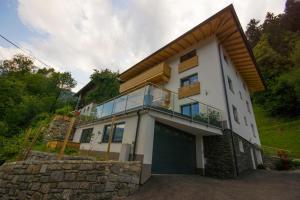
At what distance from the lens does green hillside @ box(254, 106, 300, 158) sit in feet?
64.0

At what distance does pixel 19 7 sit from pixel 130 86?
1060cm

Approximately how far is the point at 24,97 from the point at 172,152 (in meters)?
22.9

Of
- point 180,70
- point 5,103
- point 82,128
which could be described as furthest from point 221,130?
point 5,103

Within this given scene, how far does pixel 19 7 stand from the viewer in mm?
8312

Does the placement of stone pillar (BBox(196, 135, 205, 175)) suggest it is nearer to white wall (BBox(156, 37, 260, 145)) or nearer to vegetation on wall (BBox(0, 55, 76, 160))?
white wall (BBox(156, 37, 260, 145))

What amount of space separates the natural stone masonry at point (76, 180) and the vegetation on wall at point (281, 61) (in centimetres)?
2939

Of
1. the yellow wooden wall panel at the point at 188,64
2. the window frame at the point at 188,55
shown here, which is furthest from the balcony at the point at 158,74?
the window frame at the point at 188,55

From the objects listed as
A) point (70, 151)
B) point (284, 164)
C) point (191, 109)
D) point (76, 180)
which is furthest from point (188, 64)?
point (284, 164)

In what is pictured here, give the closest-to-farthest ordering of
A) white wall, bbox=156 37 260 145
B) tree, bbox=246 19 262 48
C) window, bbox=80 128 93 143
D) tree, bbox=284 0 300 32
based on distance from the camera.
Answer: white wall, bbox=156 37 260 145 → window, bbox=80 128 93 143 → tree, bbox=284 0 300 32 → tree, bbox=246 19 262 48

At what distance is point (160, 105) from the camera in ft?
27.2

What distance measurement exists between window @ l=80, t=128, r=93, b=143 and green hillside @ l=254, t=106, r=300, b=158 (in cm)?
2073

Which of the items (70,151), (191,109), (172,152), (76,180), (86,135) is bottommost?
(76,180)

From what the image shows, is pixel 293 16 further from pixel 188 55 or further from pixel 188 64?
pixel 188 64

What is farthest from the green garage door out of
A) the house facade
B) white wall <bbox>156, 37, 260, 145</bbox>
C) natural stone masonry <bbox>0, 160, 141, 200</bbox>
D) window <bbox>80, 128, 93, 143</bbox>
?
window <bbox>80, 128, 93, 143</bbox>
